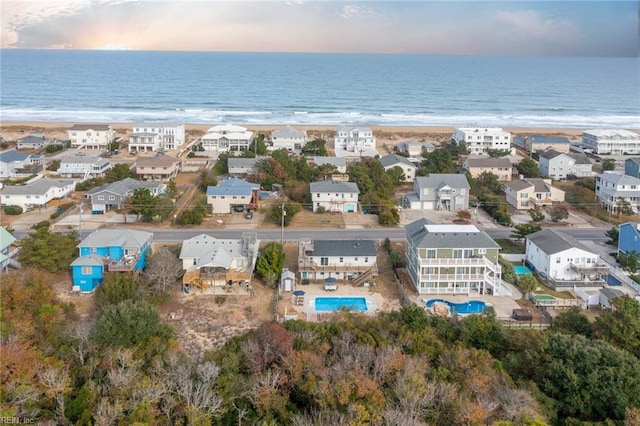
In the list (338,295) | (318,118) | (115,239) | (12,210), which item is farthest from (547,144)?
(12,210)

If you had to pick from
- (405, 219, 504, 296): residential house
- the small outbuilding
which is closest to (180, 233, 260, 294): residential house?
(405, 219, 504, 296): residential house

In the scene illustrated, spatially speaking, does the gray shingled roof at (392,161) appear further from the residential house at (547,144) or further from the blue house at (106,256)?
the blue house at (106,256)

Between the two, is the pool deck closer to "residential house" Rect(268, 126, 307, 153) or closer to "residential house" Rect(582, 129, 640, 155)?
"residential house" Rect(268, 126, 307, 153)

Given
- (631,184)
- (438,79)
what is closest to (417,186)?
(631,184)

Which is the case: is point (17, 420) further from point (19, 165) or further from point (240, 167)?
point (19, 165)

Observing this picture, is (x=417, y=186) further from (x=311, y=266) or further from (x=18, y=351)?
(x=18, y=351)

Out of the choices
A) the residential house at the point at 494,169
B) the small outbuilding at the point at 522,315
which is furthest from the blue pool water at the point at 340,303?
the residential house at the point at 494,169
